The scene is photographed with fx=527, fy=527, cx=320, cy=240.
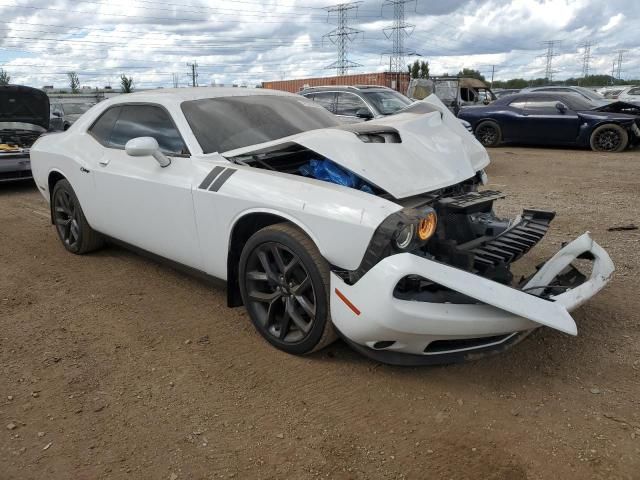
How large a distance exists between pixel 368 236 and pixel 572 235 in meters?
3.73

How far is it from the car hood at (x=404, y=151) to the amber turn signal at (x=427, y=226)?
0.78ft

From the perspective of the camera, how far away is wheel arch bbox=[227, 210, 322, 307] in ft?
10.4

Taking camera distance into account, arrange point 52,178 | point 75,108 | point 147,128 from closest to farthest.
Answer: point 147,128, point 52,178, point 75,108

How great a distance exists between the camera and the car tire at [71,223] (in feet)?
16.1

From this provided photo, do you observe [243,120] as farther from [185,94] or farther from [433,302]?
[433,302]

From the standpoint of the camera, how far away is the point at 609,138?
39.8 feet

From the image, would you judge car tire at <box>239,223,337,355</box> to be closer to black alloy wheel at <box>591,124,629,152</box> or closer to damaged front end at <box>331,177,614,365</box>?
damaged front end at <box>331,177,614,365</box>

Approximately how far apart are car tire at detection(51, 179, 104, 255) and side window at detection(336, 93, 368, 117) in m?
6.03

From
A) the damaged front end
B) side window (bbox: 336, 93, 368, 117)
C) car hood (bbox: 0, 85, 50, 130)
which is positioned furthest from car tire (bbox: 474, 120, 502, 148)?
the damaged front end

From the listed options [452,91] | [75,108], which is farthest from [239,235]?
[452,91]

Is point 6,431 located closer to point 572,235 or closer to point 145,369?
point 145,369

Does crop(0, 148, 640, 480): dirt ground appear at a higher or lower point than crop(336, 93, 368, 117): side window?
lower

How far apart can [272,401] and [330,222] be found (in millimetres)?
977

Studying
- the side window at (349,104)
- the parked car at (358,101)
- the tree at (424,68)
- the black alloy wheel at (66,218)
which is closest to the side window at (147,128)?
the black alloy wheel at (66,218)
